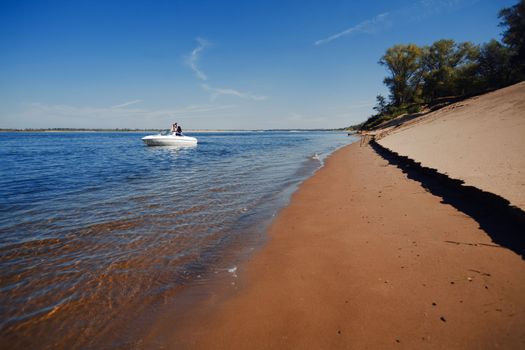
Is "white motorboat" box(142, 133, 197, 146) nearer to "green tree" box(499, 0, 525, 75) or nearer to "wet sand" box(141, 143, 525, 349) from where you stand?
"wet sand" box(141, 143, 525, 349)

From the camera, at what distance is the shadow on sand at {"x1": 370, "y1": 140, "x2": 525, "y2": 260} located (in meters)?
3.86

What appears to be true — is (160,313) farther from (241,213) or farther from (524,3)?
(524,3)

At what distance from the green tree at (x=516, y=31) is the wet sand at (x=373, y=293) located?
43.0 m

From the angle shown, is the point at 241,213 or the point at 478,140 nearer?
the point at 241,213

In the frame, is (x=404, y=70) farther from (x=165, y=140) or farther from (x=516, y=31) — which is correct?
(x=165, y=140)

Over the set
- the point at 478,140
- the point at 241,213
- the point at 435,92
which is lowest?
the point at 241,213

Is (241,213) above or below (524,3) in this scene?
below

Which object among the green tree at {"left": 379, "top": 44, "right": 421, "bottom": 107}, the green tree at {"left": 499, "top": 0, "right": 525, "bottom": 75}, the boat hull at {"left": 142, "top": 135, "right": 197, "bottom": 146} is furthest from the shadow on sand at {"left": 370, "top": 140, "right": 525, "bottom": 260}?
the green tree at {"left": 379, "top": 44, "right": 421, "bottom": 107}

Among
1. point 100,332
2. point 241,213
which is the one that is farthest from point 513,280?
point 241,213

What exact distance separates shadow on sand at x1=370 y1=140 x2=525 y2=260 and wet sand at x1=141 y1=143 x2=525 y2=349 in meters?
0.17

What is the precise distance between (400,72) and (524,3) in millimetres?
24589

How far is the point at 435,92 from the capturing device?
5234cm

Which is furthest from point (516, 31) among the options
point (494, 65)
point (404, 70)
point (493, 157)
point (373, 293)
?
point (373, 293)

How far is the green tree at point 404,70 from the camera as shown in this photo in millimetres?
54884
